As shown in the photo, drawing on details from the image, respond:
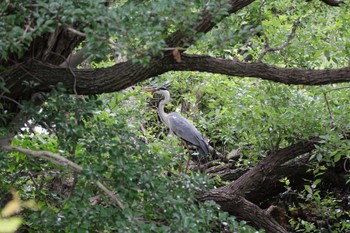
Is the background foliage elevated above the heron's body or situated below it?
above

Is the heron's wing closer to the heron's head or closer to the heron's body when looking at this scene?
the heron's body

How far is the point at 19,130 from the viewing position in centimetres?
430

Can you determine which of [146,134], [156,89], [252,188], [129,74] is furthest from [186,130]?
[129,74]

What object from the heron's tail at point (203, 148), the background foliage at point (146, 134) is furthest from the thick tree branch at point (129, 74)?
the heron's tail at point (203, 148)

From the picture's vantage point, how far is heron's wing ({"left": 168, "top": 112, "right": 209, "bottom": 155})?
27.2 feet

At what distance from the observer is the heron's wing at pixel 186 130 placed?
8297mm

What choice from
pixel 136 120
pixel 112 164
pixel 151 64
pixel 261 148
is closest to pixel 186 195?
pixel 112 164

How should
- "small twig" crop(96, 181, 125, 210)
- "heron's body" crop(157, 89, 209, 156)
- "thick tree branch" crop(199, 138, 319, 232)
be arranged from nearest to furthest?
"small twig" crop(96, 181, 125, 210), "thick tree branch" crop(199, 138, 319, 232), "heron's body" crop(157, 89, 209, 156)

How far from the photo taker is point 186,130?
8.51 meters

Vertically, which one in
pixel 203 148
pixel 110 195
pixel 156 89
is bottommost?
pixel 203 148

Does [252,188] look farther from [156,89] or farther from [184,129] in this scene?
[156,89]

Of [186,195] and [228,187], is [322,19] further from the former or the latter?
[186,195]

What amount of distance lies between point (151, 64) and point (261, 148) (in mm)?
2753

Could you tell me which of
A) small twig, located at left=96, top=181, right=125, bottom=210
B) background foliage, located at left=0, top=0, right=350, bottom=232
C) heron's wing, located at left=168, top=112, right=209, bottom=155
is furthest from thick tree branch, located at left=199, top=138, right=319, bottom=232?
small twig, located at left=96, top=181, right=125, bottom=210
